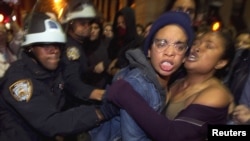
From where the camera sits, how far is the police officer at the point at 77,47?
327cm

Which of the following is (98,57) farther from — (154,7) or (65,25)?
(154,7)

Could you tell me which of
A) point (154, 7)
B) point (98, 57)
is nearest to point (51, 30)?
point (98, 57)

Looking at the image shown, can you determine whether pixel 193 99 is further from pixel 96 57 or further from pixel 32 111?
pixel 96 57

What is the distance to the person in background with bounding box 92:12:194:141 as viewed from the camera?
2.01 metres

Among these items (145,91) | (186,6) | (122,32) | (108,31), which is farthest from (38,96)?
(108,31)

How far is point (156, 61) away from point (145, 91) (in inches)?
7.5

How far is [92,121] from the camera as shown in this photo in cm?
237

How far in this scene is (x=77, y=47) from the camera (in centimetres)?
384

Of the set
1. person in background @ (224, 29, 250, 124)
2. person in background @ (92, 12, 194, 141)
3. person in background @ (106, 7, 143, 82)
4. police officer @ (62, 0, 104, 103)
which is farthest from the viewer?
person in background @ (106, 7, 143, 82)

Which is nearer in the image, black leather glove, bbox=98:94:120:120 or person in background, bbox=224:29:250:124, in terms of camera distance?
black leather glove, bbox=98:94:120:120

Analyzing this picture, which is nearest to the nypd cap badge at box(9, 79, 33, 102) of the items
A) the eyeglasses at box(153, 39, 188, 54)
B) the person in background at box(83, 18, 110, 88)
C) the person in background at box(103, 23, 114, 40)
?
the eyeglasses at box(153, 39, 188, 54)

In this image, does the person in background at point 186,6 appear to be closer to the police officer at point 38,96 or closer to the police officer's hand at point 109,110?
the police officer at point 38,96

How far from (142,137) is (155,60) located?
45 centimetres

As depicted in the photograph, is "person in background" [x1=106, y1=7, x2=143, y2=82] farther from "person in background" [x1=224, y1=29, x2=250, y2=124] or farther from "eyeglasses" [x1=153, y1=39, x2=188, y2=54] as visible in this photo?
"eyeglasses" [x1=153, y1=39, x2=188, y2=54]
